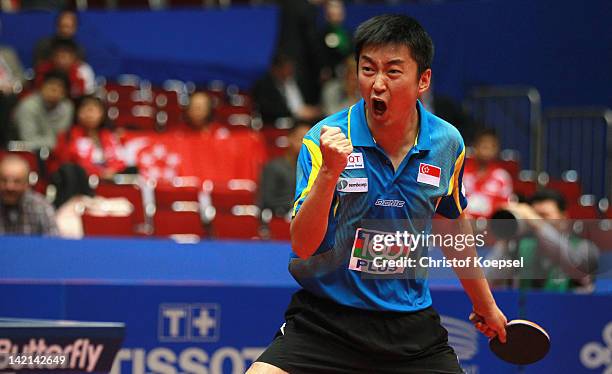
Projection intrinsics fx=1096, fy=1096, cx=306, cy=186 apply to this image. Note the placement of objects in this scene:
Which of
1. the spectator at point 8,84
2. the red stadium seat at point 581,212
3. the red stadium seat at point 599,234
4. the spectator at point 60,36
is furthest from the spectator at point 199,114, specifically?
the red stadium seat at point 599,234

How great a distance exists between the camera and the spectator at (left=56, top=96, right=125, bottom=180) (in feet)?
27.6

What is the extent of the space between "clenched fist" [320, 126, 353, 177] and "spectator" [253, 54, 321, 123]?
24.2 ft

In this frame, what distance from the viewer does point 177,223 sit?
7.11 metres

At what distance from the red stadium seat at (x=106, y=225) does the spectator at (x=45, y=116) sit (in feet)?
7.62

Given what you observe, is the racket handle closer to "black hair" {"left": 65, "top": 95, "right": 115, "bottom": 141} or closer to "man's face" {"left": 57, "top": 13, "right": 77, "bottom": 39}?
"black hair" {"left": 65, "top": 95, "right": 115, "bottom": 141}

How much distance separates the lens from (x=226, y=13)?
12523mm

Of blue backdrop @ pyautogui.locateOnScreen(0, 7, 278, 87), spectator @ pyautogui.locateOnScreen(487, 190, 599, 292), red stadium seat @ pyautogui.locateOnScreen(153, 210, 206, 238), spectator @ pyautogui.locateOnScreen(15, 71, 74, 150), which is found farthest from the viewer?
blue backdrop @ pyautogui.locateOnScreen(0, 7, 278, 87)

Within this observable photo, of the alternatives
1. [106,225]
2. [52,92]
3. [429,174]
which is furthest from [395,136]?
[52,92]

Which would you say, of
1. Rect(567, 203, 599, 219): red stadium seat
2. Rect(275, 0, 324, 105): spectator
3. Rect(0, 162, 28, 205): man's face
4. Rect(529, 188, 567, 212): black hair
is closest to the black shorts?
Rect(529, 188, 567, 212): black hair

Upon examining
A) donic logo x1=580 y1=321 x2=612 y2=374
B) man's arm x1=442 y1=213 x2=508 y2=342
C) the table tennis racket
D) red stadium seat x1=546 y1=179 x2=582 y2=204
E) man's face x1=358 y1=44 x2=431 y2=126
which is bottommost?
donic logo x1=580 y1=321 x2=612 y2=374

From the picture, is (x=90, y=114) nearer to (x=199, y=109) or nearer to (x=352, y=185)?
(x=199, y=109)

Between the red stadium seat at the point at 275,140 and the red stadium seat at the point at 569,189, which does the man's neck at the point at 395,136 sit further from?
the red stadium seat at the point at 275,140

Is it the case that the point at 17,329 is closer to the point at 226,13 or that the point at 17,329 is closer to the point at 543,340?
the point at 543,340

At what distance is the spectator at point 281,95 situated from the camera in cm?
1061
